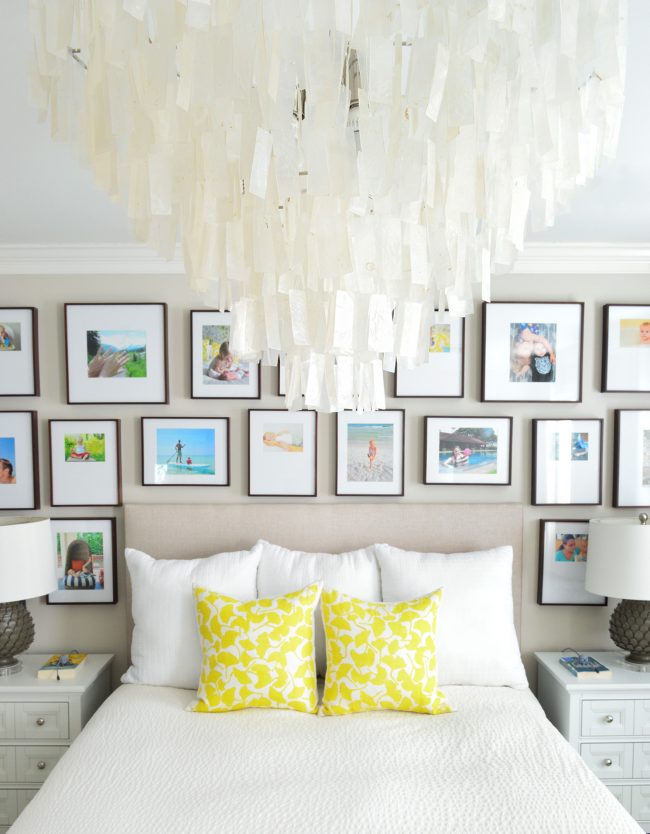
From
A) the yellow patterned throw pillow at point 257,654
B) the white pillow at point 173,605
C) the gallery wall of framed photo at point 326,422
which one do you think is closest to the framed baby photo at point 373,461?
the gallery wall of framed photo at point 326,422

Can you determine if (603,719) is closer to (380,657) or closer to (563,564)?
(563,564)

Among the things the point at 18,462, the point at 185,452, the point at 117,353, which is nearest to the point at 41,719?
the point at 18,462

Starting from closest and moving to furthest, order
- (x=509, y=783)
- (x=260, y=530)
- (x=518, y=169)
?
(x=518, y=169), (x=509, y=783), (x=260, y=530)

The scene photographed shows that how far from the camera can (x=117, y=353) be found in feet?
10.3

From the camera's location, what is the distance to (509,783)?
6.53ft

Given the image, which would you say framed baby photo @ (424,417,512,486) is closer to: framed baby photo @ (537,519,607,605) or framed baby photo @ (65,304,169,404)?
framed baby photo @ (537,519,607,605)

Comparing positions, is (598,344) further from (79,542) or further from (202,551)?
(79,542)

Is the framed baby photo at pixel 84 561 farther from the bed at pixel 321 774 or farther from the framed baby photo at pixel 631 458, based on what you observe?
the framed baby photo at pixel 631 458

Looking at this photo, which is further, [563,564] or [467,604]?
[563,564]

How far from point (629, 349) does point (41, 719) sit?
3.06m

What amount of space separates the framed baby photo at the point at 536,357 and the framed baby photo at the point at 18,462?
214cm

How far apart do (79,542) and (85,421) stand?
1.89 feet

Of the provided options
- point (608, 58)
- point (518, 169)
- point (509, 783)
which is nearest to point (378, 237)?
point (518, 169)

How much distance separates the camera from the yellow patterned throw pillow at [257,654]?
98.0 inches
